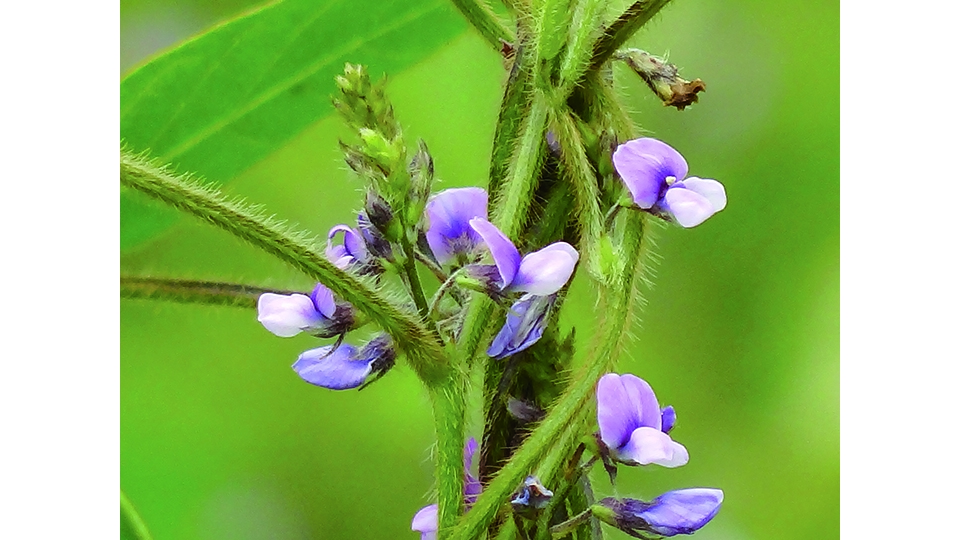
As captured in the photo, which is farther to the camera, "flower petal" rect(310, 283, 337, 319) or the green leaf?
the green leaf

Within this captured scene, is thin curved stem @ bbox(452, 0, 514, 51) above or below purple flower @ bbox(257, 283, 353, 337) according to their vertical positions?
above

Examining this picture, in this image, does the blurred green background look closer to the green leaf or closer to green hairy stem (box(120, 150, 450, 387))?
the green leaf

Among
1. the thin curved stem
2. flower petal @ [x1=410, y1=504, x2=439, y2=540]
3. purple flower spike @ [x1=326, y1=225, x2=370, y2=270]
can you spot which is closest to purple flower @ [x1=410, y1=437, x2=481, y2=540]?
flower petal @ [x1=410, y1=504, x2=439, y2=540]

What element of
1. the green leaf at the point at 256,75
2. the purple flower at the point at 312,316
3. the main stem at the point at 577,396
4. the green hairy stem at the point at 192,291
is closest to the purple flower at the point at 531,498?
the main stem at the point at 577,396

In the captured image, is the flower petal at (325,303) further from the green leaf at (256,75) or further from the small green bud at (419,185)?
the green leaf at (256,75)

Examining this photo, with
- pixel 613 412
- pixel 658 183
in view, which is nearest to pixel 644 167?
pixel 658 183
